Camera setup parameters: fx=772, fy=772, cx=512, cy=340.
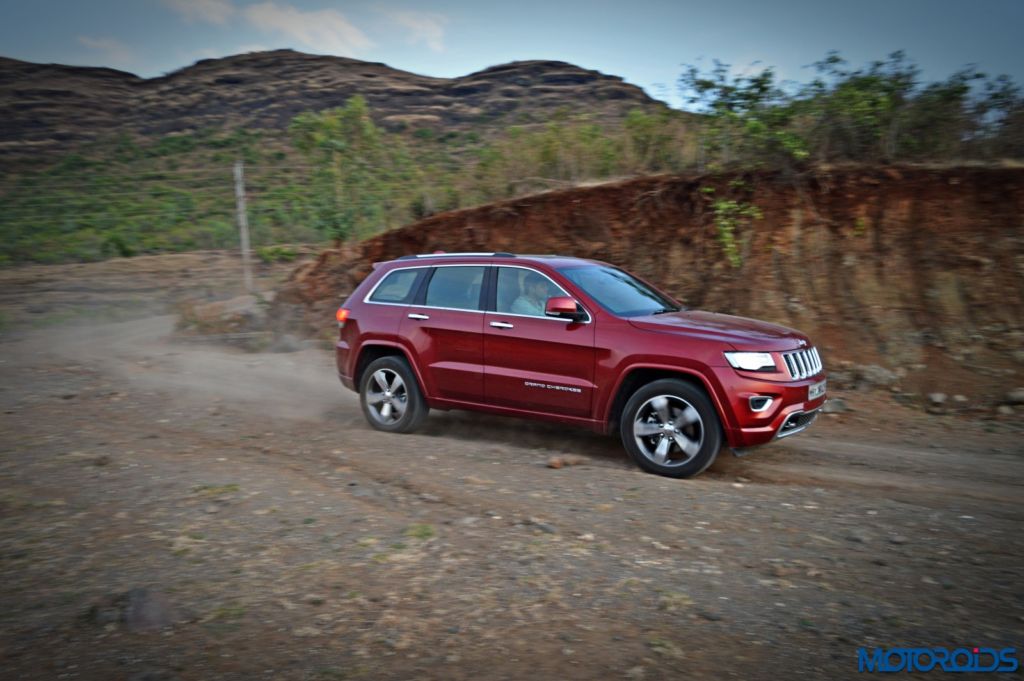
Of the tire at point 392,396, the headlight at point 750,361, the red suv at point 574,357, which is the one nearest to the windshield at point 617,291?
the red suv at point 574,357

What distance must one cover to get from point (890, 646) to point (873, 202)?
8.78 m

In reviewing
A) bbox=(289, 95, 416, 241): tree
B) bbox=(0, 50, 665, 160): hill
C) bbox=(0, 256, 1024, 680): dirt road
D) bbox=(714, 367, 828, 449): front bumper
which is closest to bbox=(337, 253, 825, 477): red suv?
bbox=(714, 367, 828, 449): front bumper

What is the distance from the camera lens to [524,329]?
6816 millimetres

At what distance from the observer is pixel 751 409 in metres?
5.84

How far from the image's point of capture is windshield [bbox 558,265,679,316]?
6.72 m

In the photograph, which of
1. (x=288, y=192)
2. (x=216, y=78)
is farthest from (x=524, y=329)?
(x=216, y=78)

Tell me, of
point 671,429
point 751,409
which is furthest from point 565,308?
point 751,409

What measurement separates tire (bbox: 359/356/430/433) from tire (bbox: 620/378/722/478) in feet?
7.45

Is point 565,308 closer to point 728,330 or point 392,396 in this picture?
point 728,330

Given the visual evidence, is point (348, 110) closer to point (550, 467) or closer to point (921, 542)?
point (550, 467)

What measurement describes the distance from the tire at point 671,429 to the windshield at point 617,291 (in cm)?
84

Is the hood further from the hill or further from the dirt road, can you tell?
the hill

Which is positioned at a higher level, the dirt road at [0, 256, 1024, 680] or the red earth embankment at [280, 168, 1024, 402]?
the red earth embankment at [280, 168, 1024, 402]

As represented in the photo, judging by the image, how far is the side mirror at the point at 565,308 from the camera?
634 cm
